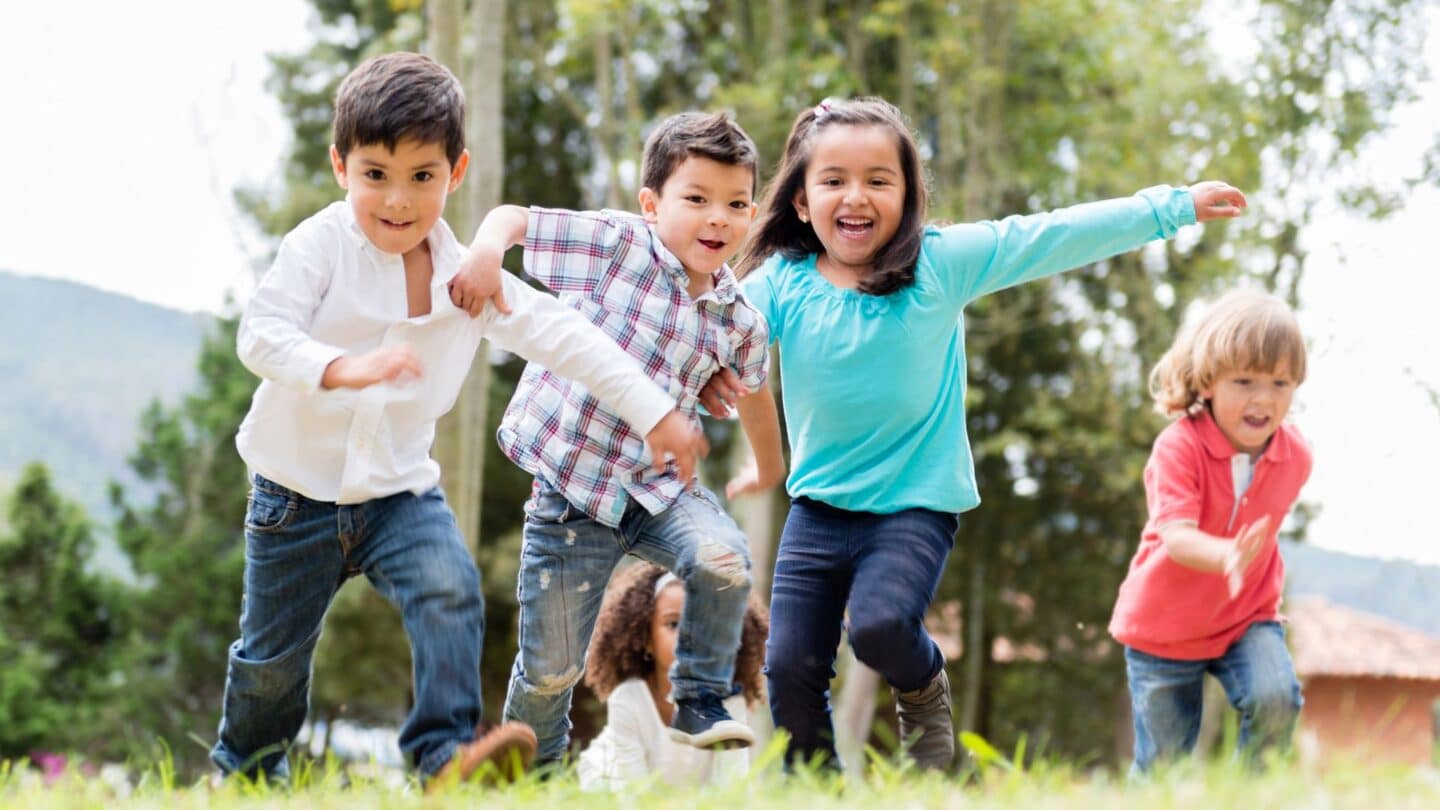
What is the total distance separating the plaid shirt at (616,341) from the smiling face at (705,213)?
0.05m

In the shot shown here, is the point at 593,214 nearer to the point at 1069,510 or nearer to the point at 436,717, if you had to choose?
the point at 436,717

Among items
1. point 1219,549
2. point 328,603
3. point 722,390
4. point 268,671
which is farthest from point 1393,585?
point 268,671

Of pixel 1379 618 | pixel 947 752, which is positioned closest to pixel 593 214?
pixel 947 752

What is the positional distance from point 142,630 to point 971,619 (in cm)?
1148

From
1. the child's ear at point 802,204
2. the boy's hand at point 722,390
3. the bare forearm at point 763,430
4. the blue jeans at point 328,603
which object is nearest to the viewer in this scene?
the blue jeans at point 328,603

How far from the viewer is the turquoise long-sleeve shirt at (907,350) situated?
416 centimetres

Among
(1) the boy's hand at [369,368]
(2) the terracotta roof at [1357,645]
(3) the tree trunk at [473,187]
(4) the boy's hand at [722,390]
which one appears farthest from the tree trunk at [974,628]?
(1) the boy's hand at [369,368]

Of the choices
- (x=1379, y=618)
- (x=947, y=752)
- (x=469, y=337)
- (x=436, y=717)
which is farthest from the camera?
(x=1379, y=618)

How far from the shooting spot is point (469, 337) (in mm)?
3602

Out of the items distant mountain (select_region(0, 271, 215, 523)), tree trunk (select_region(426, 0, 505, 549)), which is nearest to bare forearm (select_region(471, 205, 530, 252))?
tree trunk (select_region(426, 0, 505, 549))

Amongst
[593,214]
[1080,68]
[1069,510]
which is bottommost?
[1069,510]

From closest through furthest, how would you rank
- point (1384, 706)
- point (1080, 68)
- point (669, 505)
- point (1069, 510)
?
point (669, 505) → point (1080, 68) → point (1069, 510) → point (1384, 706)

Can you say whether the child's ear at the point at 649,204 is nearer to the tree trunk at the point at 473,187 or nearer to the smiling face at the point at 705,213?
the smiling face at the point at 705,213

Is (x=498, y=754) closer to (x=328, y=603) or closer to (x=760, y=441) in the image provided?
(x=328, y=603)
